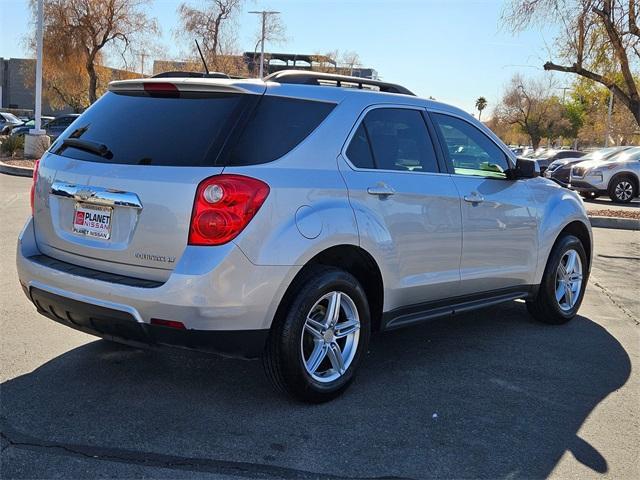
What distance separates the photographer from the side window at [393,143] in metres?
4.17

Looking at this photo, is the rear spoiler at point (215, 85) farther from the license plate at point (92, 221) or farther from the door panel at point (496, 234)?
the door panel at point (496, 234)

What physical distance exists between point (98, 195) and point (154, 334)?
0.83 metres

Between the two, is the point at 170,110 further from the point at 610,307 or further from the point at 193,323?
the point at 610,307

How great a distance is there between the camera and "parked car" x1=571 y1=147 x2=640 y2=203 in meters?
18.9

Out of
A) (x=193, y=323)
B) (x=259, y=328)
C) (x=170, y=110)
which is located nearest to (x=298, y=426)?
(x=259, y=328)

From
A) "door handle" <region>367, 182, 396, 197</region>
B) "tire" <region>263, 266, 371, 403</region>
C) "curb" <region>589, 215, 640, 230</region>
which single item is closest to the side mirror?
"door handle" <region>367, 182, 396, 197</region>

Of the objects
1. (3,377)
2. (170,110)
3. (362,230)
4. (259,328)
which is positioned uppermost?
(170,110)

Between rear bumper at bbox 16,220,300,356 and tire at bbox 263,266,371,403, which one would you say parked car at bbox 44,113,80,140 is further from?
tire at bbox 263,266,371,403

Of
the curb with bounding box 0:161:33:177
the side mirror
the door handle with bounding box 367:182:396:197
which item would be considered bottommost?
the curb with bounding box 0:161:33:177

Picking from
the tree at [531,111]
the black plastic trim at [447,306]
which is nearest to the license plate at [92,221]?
the black plastic trim at [447,306]

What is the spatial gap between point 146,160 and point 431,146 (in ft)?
6.79

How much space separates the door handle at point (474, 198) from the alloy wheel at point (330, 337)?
4.34 feet

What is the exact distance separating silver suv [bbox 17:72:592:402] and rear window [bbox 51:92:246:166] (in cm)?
1

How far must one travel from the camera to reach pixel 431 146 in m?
4.71
